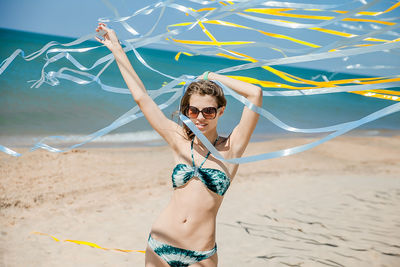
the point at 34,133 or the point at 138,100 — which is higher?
the point at 138,100

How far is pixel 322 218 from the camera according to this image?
17.5ft

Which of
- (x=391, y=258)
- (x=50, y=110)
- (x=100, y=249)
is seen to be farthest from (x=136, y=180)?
(x=50, y=110)

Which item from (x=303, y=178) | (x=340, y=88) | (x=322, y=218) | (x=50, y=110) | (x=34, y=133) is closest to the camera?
(x=340, y=88)

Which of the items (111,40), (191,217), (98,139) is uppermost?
(111,40)

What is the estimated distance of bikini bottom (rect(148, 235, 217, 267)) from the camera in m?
2.04

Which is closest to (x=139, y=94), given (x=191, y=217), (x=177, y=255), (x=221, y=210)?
(x=191, y=217)

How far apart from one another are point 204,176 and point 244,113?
45 centimetres

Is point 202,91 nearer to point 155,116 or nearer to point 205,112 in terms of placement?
point 205,112

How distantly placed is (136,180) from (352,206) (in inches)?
141

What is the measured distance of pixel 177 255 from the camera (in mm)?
2041

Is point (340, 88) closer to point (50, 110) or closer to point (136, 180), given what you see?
point (136, 180)

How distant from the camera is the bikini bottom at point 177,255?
2041mm

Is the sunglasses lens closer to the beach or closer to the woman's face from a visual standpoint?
the woman's face

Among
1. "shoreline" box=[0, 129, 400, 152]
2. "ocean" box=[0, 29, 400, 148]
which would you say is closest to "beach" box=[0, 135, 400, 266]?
"shoreline" box=[0, 129, 400, 152]
